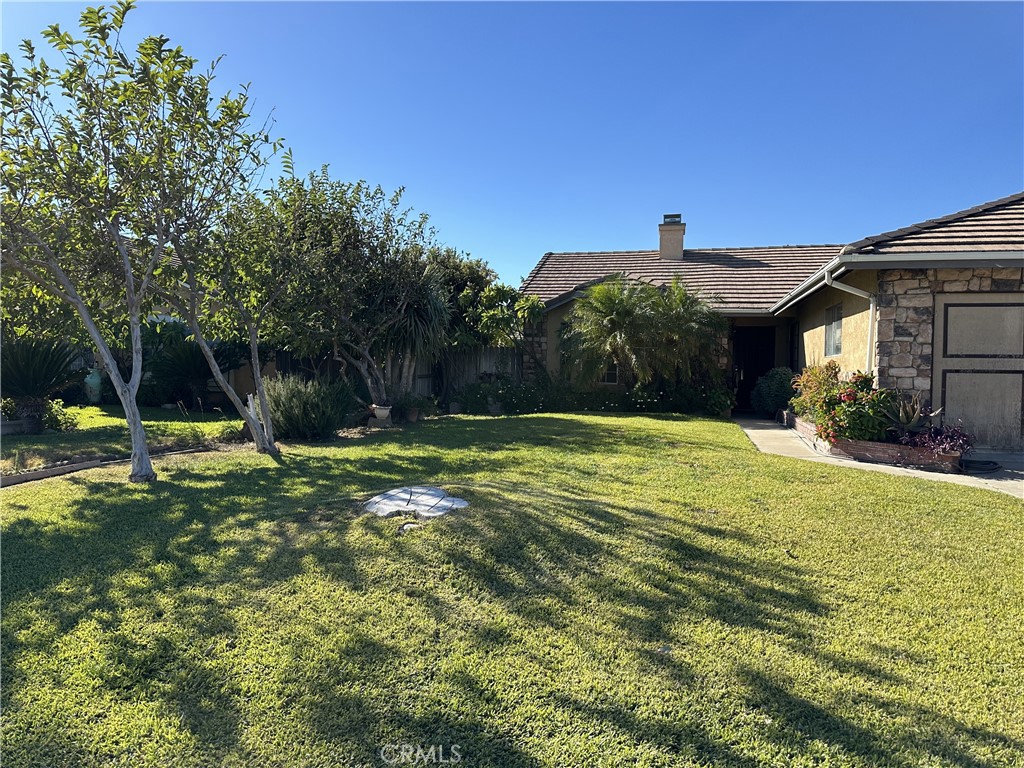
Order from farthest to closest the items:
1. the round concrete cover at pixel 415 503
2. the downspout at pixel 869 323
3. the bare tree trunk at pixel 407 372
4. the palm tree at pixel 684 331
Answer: the palm tree at pixel 684 331 < the bare tree trunk at pixel 407 372 < the downspout at pixel 869 323 < the round concrete cover at pixel 415 503

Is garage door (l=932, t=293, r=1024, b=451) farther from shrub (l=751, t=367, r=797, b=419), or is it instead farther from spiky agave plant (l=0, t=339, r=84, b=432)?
spiky agave plant (l=0, t=339, r=84, b=432)

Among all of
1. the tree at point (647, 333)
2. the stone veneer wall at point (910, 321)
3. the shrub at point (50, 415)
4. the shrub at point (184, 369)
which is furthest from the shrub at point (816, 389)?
the shrub at point (50, 415)

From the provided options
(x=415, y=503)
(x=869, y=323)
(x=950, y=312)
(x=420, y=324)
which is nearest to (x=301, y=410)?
(x=420, y=324)

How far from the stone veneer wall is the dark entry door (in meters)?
7.33

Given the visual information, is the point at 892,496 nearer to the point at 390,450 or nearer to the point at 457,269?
the point at 390,450

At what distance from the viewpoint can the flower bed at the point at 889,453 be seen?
6973 mm

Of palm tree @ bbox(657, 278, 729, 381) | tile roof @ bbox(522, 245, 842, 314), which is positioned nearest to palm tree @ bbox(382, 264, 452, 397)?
tile roof @ bbox(522, 245, 842, 314)

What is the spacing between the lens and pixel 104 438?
8781 millimetres

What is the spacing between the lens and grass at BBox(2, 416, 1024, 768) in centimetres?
225

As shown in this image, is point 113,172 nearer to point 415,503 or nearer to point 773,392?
point 415,503

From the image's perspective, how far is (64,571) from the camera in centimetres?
374

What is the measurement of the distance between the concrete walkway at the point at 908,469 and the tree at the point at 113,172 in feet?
27.2

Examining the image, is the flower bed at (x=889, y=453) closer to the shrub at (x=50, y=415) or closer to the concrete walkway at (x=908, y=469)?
the concrete walkway at (x=908, y=469)

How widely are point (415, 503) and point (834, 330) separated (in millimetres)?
9162
